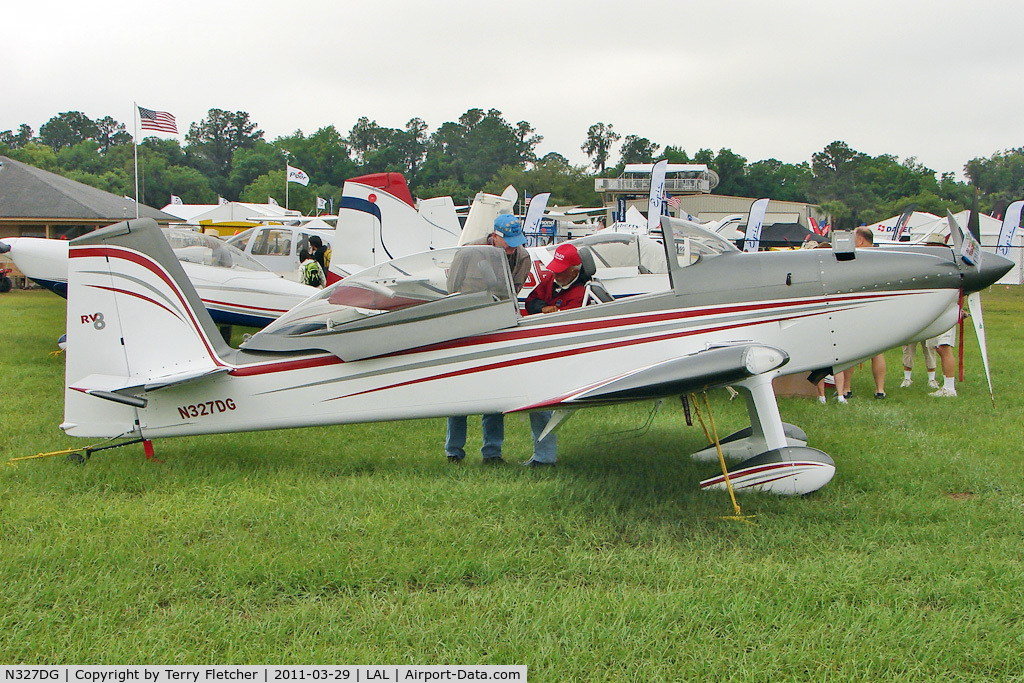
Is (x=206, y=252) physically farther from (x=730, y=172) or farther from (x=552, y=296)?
(x=730, y=172)

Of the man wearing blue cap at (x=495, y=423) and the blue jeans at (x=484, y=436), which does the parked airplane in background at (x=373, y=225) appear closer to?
the man wearing blue cap at (x=495, y=423)

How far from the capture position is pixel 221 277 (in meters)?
10.5

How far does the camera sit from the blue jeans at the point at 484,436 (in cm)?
606

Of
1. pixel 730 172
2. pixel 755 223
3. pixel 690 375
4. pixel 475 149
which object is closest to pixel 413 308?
pixel 690 375

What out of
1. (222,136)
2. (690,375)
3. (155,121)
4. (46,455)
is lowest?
(46,455)

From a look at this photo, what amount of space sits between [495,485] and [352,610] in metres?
1.83

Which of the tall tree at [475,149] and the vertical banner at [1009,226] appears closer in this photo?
the vertical banner at [1009,226]

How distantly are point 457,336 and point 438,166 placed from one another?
120m

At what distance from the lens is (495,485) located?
527 cm

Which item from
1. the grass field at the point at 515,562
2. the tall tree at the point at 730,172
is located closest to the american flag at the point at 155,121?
the grass field at the point at 515,562

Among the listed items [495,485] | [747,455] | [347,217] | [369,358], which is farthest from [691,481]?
[347,217]

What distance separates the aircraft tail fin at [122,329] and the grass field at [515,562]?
1.58ft

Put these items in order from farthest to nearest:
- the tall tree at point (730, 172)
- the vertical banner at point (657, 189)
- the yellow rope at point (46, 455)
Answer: the tall tree at point (730, 172), the vertical banner at point (657, 189), the yellow rope at point (46, 455)

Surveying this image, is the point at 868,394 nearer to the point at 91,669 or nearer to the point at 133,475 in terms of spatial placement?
the point at 133,475
